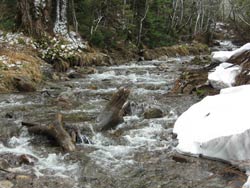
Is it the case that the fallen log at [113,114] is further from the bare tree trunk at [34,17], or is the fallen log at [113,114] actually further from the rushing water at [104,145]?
the bare tree trunk at [34,17]

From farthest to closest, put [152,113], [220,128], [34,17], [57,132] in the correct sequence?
[34,17] → [152,113] → [57,132] → [220,128]

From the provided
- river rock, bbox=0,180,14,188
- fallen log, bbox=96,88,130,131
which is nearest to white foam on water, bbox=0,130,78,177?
river rock, bbox=0,180,14,188

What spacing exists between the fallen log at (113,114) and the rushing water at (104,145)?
0.19 metres

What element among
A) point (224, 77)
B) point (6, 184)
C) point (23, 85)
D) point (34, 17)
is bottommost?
point (23, 85)

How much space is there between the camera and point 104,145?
8133 millimetres

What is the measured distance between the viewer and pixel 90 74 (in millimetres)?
17531

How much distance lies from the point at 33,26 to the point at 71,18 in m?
4.52

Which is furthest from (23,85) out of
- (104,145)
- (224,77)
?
(224,77)

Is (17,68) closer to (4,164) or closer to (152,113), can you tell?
(152,113)

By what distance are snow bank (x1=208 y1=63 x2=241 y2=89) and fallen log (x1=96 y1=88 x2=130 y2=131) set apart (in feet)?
12.6

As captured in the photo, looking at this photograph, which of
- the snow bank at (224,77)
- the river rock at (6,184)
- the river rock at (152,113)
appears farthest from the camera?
the snow bank at (224,77)

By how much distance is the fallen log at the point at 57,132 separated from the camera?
778 cm

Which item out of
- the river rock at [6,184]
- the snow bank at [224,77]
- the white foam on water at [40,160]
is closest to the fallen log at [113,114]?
the white foam on water at [40,160]

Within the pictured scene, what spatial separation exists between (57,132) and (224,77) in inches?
254
